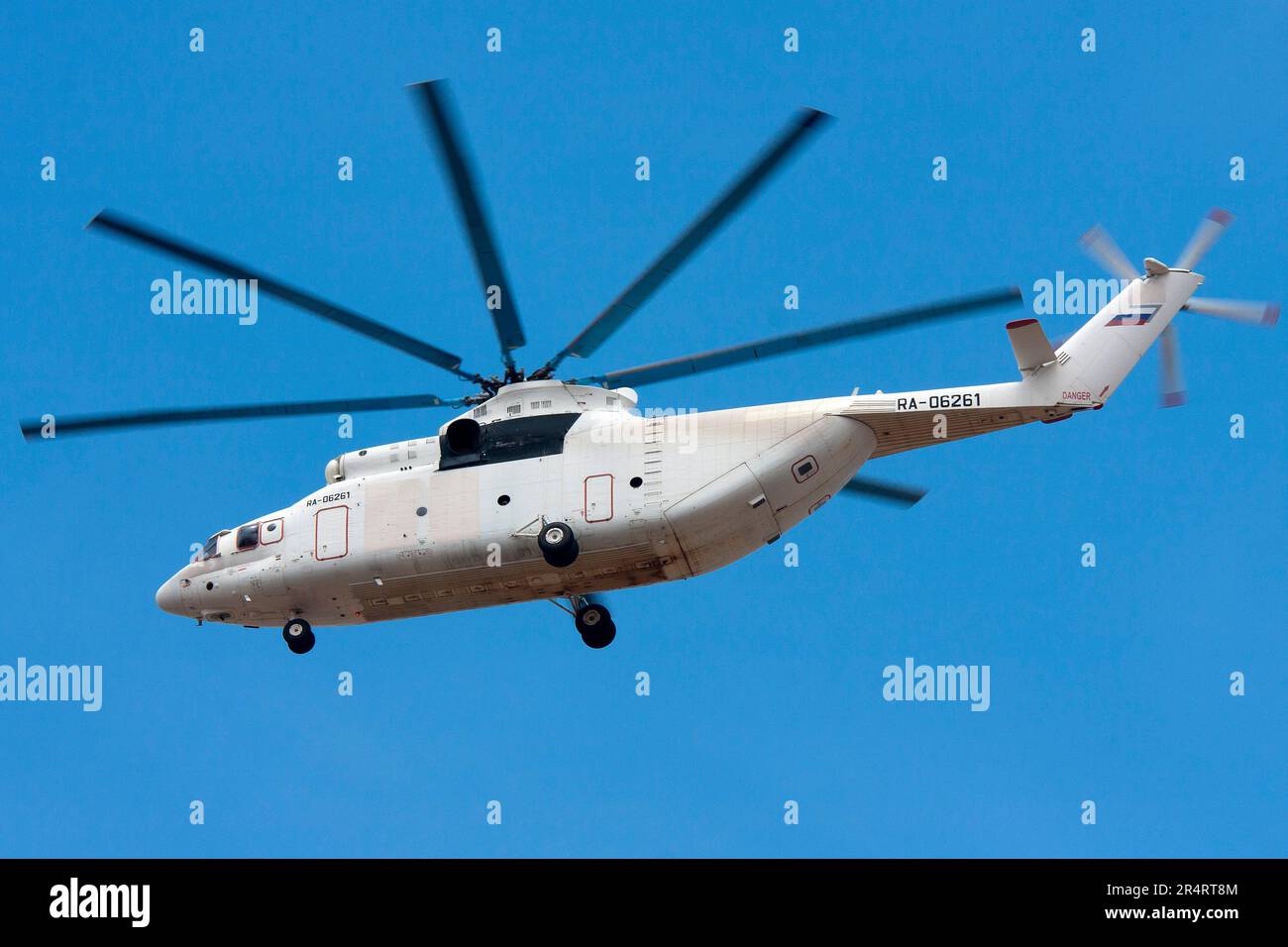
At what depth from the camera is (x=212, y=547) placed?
32.1 meters

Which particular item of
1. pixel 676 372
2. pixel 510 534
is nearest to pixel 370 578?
pixel 510 534

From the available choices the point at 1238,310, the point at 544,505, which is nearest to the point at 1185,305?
the point at 1238,310

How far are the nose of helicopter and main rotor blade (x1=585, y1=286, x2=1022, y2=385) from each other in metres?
10.2

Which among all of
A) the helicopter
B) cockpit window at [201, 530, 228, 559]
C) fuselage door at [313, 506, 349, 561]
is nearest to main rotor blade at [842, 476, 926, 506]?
the helicopter

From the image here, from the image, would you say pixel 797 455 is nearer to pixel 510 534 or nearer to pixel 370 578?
pixel 510 534

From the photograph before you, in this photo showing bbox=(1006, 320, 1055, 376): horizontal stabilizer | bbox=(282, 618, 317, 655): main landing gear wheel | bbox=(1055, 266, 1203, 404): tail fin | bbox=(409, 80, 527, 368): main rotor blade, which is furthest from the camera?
bbox=(282, 618, 317, 655): main landing gear wheel

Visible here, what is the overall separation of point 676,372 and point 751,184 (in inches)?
159

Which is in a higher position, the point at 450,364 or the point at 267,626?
the point at 450,364

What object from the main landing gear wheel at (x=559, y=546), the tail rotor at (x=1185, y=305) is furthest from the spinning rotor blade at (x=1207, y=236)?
the main landing gear wheel at (x=559, y=546)

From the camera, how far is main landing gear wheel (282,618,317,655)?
101ft

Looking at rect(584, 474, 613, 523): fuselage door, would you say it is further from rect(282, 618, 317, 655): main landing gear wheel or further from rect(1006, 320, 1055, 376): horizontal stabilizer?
rect(1006, 320, 1055, 376): horizontal stabilizer

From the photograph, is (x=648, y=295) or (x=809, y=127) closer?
(x=809, y=127)

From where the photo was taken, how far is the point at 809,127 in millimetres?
24891

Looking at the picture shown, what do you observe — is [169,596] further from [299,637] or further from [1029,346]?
[1029,346]
